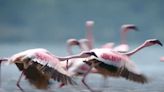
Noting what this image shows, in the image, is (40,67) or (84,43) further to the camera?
(84,43)

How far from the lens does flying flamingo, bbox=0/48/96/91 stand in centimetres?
931

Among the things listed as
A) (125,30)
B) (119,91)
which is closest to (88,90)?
(119,91)

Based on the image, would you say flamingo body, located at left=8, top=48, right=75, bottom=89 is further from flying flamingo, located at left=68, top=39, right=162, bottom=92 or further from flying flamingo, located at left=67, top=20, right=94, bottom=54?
flying flamingo, located at left=67, top=20, right=94, bottom=54

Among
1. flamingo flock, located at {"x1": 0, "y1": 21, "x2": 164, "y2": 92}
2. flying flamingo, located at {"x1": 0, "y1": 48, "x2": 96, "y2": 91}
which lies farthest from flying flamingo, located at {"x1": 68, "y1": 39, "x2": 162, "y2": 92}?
flying flamingo, located at {"x1": 0, "y1": 48, "x2": 96, "y2": 91}

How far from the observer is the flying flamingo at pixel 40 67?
9.31m

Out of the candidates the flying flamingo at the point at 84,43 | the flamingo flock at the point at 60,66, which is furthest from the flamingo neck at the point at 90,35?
the flamingo flock at the point at 60,66

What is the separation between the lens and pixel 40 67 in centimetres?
941

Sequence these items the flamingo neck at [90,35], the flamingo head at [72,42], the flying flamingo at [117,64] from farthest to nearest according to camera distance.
Result: the flamingo neck at [90,35] < the flamingo head at [72,42] < the flying flamingo at [117,64]

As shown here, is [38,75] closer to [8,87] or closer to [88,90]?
[88,90]

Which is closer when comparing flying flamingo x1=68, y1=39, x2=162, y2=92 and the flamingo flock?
the flamingo flock

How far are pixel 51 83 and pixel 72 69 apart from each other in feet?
7.44

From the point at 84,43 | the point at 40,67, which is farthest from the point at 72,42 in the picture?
the point at 40,67

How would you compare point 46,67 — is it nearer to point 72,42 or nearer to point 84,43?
point 72,42

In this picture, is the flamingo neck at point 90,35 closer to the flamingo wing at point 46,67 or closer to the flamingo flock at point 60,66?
the flamingo flock at point 60,66
